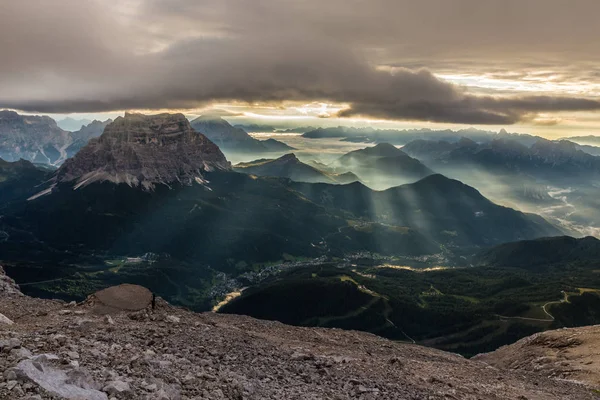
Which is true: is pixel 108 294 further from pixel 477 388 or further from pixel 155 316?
pixel 477 388

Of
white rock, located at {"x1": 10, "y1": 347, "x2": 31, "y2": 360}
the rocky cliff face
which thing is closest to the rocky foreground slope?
white rock, located at {"x1": 10, "y1": 347, "x2": 31, "y2": 360}

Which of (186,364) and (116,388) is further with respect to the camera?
(186,364)

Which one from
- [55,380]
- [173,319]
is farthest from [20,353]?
[173,319]

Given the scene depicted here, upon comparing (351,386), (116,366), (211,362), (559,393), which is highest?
(116,366)

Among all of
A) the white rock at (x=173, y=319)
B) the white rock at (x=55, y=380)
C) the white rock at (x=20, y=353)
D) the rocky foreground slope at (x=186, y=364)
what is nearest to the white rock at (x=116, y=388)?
the rocky foreground slope at (x=186, y=364)

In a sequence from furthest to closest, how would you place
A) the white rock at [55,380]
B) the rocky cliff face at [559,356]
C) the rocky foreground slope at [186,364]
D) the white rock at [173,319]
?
the rocky cliff face at [559,356], the white rock at [173,319], the rocky foreground slope at [186,364], the white rock at [55,380]

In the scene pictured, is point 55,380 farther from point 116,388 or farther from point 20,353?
point 20,353

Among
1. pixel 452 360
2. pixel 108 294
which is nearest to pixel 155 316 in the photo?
pixel 108 294

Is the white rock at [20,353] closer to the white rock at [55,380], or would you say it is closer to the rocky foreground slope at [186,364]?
the rocky foreground slope at [186,364]
